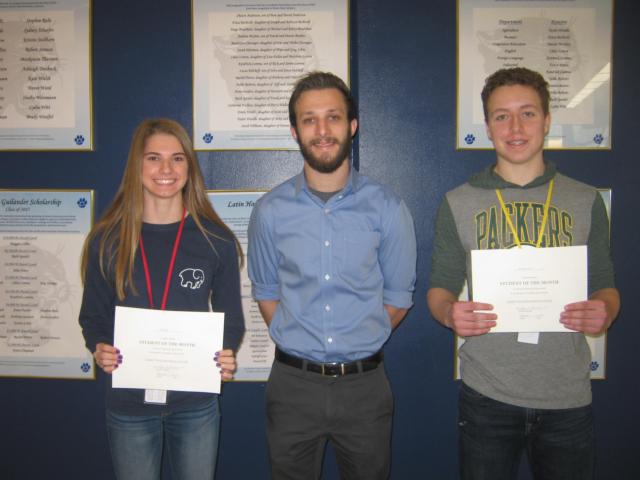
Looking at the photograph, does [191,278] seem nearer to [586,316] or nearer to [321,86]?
[321,86]

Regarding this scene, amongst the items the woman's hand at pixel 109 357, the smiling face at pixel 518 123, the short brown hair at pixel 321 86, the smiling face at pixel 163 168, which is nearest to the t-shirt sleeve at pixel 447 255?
the smiling face at pixel 518 123

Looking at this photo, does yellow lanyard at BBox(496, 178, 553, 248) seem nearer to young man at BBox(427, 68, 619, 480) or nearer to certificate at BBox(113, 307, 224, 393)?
young man at BBox(427, 68, 619, 480)

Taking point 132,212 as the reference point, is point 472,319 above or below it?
below

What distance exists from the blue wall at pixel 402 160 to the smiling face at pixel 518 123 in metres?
0.58

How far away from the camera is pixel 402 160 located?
7.43ft

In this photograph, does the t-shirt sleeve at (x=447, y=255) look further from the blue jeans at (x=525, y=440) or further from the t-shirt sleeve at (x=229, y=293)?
the t-shirt sleeve at (x=229, y=293)

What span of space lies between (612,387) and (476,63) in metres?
1.85

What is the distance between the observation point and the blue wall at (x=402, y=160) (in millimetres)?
2223

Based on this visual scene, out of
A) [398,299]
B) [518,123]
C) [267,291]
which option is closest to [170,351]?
[267,291]

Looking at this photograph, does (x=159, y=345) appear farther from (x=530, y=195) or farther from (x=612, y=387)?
(x=612, y=387)

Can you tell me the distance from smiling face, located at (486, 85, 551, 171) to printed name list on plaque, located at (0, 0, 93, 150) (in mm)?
2028

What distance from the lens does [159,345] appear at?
1645 mm

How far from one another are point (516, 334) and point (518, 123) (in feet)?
2.63

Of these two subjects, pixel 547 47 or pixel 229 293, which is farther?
pixel 547 47
